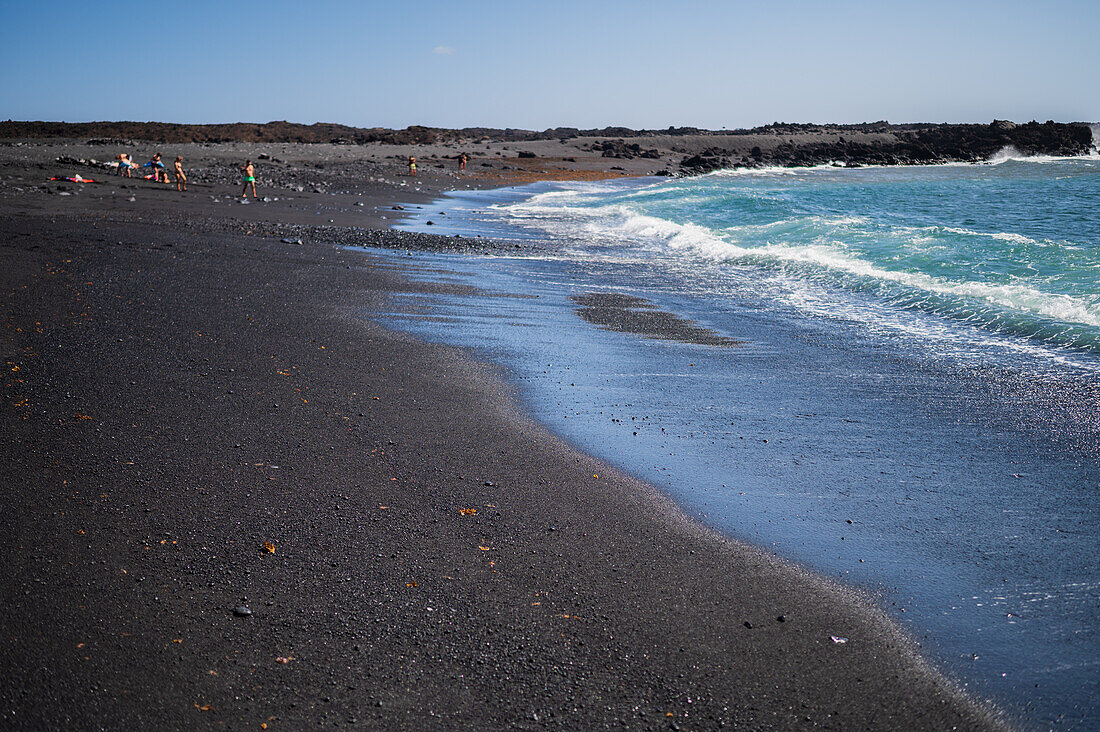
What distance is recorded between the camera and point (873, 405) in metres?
6.03

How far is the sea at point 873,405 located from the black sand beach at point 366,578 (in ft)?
1.13

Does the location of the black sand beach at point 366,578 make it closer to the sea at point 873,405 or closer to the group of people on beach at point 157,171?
the sea at point 873,405

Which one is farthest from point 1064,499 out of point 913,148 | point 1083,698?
point 913,148

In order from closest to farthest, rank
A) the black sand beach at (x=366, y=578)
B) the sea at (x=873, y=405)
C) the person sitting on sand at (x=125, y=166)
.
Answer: the black sand beach at (x=366, y=578), the sea at (x=873, y=405), the person sitting on sand at (x=125, y=166)

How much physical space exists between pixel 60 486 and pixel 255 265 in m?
8.00

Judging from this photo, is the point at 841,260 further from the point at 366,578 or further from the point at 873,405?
the point at 366,578

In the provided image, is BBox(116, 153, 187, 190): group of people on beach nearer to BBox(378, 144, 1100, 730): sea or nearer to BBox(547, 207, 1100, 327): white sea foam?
BBox(547, 207, 1100, 327): white sea foam

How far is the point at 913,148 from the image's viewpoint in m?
85.5

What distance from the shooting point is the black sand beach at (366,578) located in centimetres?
257

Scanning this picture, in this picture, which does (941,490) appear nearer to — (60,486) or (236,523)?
(236,523)

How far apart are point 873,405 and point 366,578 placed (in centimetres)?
451

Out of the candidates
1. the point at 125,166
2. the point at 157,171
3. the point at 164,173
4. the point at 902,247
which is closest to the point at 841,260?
the point at 902,247

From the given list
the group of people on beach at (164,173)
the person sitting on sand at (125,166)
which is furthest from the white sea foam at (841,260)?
the person sitting on sand at (125,166)

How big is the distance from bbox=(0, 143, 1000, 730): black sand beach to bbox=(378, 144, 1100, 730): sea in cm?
34
